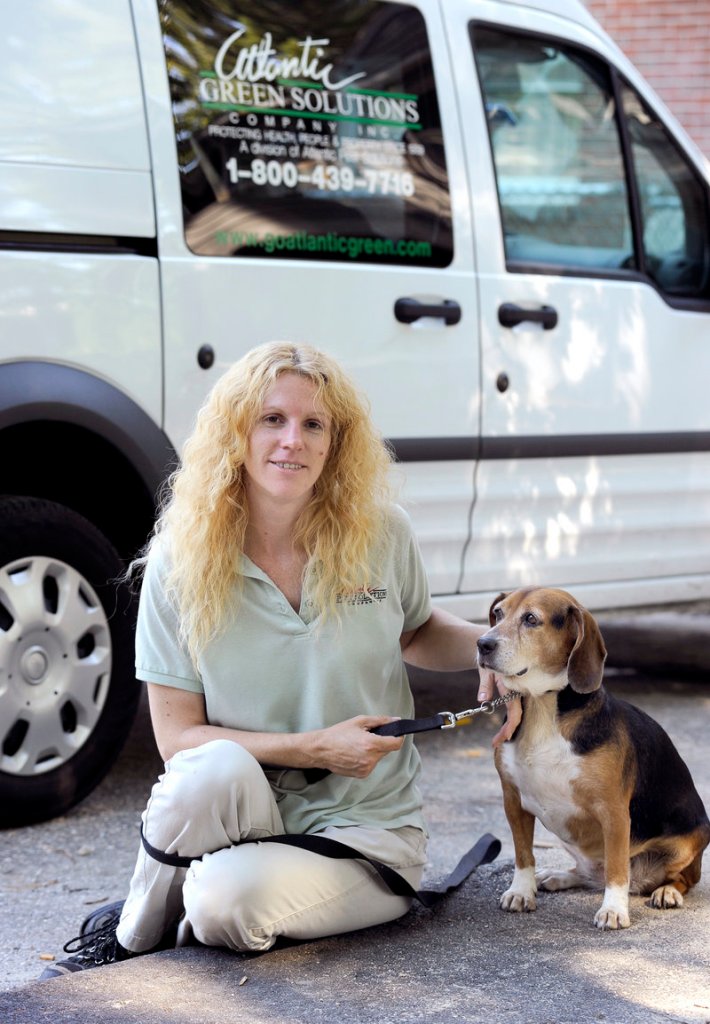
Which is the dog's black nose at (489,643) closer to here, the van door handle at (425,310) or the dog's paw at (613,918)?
the dog's paw at (613,918)

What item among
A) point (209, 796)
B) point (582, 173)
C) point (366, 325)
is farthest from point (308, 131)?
point (209, 796)

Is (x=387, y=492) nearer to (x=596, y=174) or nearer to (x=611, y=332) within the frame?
(x=611, y=332)

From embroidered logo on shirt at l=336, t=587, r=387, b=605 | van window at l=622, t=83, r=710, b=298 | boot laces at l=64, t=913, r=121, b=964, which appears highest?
van window at l=622, t=83, r=710, b=298

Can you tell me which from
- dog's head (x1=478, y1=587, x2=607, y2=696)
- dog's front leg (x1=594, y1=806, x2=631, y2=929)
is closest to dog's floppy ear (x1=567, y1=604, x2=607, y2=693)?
dog's head (x1=478, y1=587, x2=607, y2=696)

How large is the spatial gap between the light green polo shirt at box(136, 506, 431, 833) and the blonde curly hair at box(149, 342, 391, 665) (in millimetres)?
41

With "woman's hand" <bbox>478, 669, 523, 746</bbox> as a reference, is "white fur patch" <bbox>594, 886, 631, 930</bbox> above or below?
below

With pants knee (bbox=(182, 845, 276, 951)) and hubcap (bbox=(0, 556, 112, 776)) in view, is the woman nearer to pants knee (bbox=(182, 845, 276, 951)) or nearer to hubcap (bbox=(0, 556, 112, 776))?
pants knee (bbox=(182, 845, 276, 951))

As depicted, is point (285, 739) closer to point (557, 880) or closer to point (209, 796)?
point (209, 796)

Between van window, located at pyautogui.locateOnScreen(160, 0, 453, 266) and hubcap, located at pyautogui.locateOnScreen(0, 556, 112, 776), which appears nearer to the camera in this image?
hubcap, located at pyautogui.locateOnScreen(0, 556, 112, 776)

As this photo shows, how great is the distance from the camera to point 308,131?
416 cm

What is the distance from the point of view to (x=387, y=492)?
318cm

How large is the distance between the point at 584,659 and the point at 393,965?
73 cm

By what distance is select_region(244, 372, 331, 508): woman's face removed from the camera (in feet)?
9.67

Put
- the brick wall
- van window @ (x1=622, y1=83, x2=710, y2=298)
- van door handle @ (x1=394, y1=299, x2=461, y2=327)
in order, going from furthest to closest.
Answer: the brick wall, van window @ (x1=622, y1=83, x2=710, y2=298), van door handle @ (x1=394, y1=299, x2=461, y2=327)
